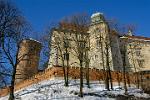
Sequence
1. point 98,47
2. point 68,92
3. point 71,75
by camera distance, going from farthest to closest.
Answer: point 98,47 < point 71,75 < point 68,92

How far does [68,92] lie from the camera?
124 feet

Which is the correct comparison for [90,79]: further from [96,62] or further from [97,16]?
[97,16]

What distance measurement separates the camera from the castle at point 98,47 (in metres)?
45.2

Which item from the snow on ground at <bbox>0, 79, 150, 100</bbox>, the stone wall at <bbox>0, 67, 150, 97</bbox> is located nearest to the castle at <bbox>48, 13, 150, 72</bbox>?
the stone wall at <bbox>0, 67, 150, 97</bbox>

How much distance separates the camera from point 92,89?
131 ft

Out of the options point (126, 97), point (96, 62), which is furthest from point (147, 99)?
point (96, 62)

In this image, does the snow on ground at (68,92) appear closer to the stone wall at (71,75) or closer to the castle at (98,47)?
the stone wall at (71,75)

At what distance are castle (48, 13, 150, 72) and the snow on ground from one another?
345cm

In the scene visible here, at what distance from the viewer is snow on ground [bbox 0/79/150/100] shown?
3662 centimetres

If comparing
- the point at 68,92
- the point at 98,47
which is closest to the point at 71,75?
the point at 68,92

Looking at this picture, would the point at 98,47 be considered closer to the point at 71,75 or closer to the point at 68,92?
the point at 71,75

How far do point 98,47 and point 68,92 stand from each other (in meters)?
27.6

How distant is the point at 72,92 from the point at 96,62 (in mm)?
28928

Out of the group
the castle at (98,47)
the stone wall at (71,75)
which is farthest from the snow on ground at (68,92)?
the castle at (98,47)
